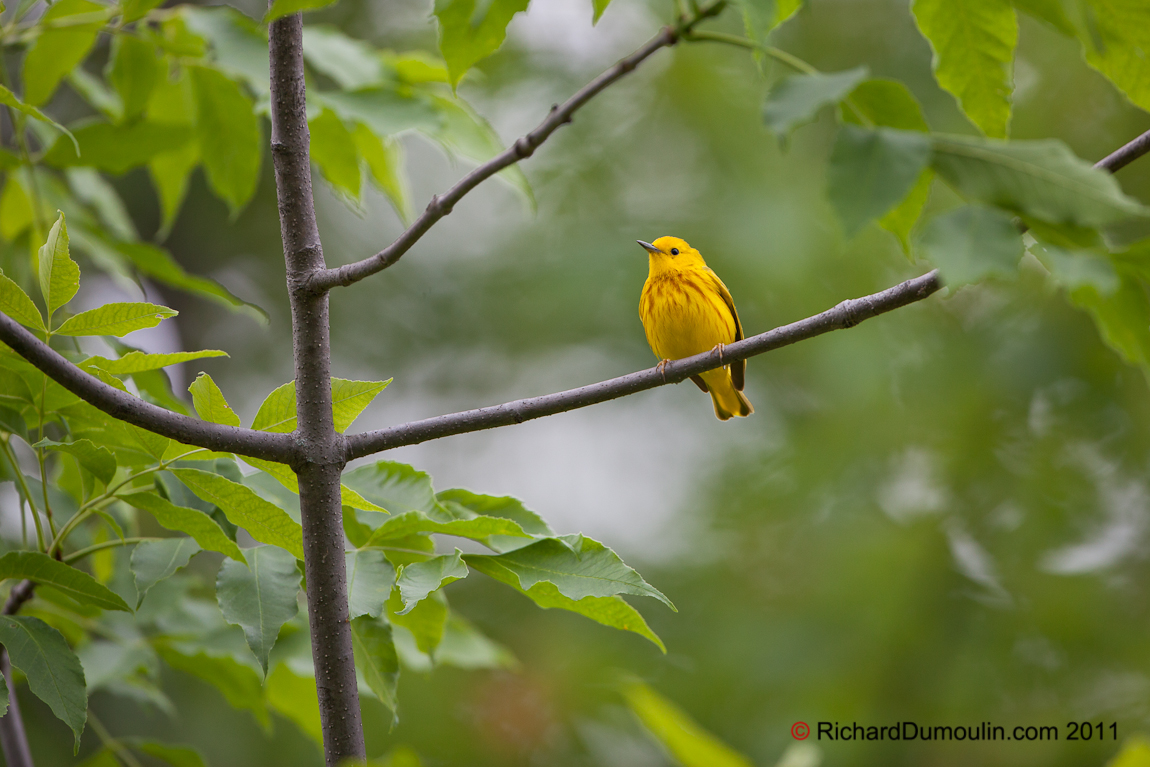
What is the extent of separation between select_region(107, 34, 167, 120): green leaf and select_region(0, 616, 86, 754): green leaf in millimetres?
1250

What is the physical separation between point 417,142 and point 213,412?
17.9 feet

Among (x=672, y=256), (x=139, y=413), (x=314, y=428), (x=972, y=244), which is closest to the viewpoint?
(x=972, y=244)

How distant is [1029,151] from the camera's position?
3.01ft

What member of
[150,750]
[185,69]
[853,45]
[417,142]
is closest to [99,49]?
[417,142]

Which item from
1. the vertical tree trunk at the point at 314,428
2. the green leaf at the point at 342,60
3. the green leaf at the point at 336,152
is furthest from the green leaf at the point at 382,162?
the vertical tree trunk at the point at 314,428

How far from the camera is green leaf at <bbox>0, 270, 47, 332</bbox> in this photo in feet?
3.81

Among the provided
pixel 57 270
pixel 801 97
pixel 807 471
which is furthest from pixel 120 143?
pixel 807 471

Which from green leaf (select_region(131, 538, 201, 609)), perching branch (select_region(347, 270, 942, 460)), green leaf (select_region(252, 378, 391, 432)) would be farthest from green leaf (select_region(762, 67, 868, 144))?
green leaf (select_region(131, 538, 201, 609))

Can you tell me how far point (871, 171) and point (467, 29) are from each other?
608mm

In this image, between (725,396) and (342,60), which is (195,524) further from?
(725,396)

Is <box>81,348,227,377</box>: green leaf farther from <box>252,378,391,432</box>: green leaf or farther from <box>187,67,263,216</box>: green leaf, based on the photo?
<box>187,67,263,216</box>: green leaf

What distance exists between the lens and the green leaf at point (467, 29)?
115cm

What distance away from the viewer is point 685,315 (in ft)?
9.12

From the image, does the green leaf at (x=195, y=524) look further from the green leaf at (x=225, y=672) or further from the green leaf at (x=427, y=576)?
the green leaf at (x=225, y=672)
